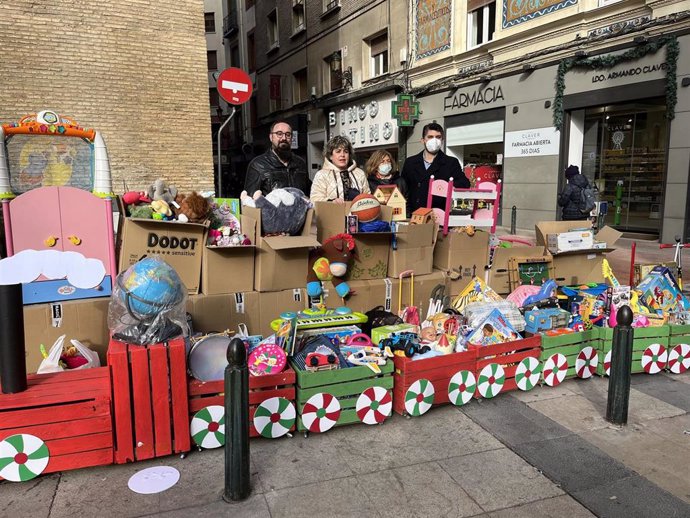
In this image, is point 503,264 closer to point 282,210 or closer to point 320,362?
point 282,210

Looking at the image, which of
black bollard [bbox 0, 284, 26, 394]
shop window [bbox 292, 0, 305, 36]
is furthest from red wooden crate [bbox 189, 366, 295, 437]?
shop window [bbox 292, 0, 305, 36]

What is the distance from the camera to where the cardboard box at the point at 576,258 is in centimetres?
561

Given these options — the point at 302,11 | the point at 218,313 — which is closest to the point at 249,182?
the point at 218,313

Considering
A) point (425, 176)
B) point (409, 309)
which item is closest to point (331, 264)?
point (409, 309)

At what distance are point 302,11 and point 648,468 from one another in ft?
75.9

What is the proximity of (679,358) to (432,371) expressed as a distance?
96.7 inches

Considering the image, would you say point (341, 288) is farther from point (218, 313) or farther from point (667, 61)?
point (667, 61)

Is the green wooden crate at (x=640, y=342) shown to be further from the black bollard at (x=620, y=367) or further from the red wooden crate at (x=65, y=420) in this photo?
the red wooden crate at (x=65, y=420)

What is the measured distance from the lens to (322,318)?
3934mm

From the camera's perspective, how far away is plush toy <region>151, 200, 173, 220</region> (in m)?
3.98

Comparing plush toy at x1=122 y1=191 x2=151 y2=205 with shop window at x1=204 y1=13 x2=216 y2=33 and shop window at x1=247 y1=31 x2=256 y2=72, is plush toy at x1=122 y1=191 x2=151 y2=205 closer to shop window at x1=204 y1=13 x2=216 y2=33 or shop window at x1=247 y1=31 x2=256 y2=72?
shop window at x1=247 y1=31 x2=256 y2=72

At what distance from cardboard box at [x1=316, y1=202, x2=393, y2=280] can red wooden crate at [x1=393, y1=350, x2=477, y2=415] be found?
4.65 ft

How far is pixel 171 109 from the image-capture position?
11.0 metres

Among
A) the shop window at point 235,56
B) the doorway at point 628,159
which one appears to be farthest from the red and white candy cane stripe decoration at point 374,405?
the shop window at point 235,56
